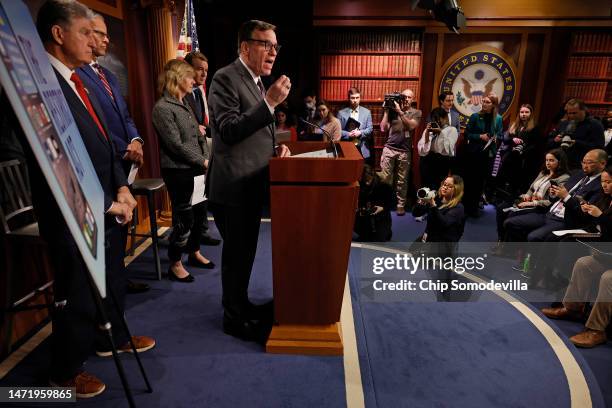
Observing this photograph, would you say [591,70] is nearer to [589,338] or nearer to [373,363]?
[589,338]

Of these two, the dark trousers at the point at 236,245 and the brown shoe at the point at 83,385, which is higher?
the dark trousers at the point at 236,245

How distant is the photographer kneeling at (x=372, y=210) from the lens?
140 inches

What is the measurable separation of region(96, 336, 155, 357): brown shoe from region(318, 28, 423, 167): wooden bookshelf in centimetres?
425

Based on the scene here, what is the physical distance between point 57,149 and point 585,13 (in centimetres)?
644

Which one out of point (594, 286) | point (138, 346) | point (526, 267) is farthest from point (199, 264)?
point (594, 286)

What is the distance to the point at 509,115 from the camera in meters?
5.73

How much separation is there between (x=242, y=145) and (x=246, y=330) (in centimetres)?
95

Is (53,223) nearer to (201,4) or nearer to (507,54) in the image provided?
(201,4)

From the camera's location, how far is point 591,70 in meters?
5.43

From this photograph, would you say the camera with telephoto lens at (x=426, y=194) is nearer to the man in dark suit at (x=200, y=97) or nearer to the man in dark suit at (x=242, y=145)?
the man in dark suit at (x=242, y=145)

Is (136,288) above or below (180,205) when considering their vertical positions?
below

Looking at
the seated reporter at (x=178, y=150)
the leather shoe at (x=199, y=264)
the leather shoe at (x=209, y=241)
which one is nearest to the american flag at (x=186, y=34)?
the seated reporter at (x=178, y=150)

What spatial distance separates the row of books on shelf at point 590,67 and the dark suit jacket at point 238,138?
17.7 ft

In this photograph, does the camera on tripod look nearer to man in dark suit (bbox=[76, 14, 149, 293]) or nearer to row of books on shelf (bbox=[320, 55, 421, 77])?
row of books on shelf (bbox=[320, 55, 421, 77])
